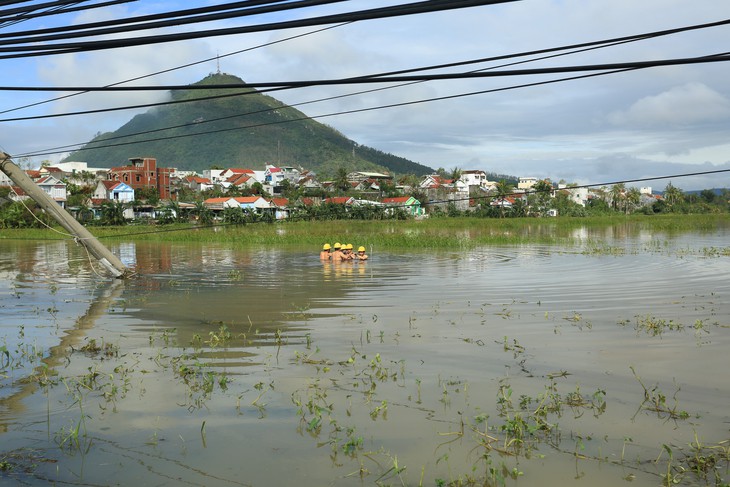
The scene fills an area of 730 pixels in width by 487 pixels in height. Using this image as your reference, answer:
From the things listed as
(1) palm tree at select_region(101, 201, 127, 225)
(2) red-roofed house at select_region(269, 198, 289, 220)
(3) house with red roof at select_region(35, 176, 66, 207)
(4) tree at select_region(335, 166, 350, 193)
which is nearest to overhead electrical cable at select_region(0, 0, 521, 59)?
(1) palm tree at select_region(101, 201, 127, 225)

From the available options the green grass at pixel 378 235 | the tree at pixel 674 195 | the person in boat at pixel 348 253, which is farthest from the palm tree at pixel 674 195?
the person in boat at pixel 348 253

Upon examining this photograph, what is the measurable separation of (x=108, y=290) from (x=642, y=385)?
529 inches

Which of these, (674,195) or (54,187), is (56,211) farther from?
(674,195)

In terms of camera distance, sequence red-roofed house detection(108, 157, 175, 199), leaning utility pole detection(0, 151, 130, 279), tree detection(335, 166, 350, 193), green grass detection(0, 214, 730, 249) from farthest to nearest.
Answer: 1. tree detection(335, 166, 350, 193)
2. red-roofed house detection(108, 157, 175, 199)
3. green grass detection(0, 214, 730, 249)
4. leaning utility pole detection(0, 151, 130, 279)

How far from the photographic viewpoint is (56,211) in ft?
50.0

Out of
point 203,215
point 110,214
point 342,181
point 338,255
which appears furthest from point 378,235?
point 342,181

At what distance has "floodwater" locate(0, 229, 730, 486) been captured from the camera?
536 cm

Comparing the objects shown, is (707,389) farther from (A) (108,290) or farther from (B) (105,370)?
(A) (108,290)

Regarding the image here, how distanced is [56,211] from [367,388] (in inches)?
432

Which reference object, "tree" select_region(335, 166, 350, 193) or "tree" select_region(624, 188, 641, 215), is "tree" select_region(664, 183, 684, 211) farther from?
"tree" select_region(335, 166, 350, 193)

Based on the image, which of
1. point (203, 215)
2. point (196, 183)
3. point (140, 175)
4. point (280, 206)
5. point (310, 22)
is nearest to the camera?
point (310, 22)

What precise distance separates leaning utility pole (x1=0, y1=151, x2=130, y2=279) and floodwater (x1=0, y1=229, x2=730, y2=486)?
115 cm

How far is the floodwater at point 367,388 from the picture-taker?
5.36 m

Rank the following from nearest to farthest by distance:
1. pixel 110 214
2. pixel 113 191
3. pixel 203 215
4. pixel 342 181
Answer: pixel 110 214 → pixel 203 215 → pixel 113 191 → pixel 342 181
